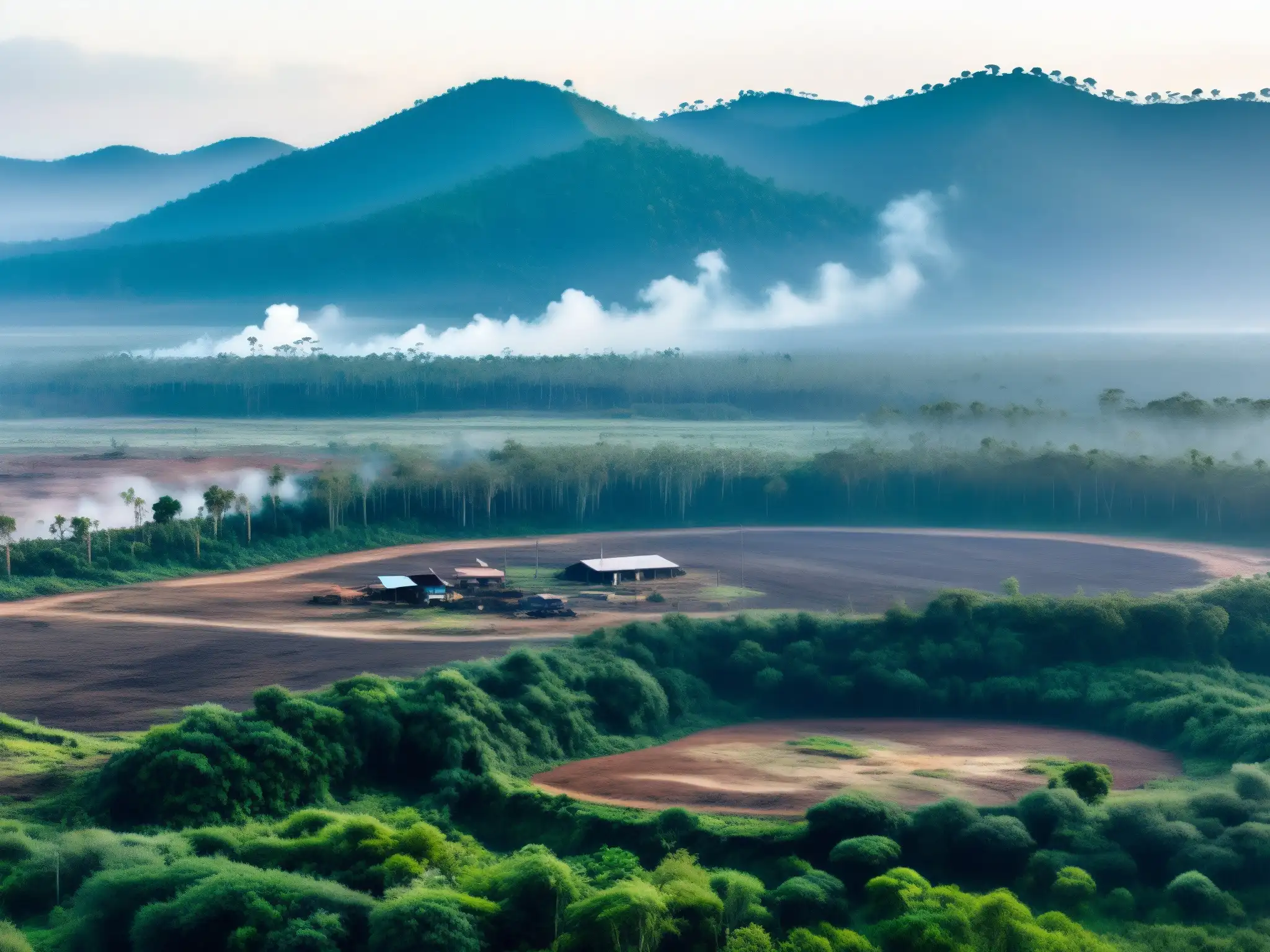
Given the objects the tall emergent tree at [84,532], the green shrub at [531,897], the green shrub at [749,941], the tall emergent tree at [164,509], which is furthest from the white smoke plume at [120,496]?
the green shrub at [749,941]

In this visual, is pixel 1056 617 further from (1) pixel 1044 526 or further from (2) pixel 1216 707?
(1) pixel 1044 526

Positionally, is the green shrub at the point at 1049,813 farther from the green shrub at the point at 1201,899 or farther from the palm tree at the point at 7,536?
the palm tree at the point at 7,536

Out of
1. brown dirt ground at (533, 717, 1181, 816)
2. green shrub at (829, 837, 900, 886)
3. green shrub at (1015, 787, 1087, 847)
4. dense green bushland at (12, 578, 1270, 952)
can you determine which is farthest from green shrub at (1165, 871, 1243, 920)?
brown dirt ground at (533, 717, 1181, 816)

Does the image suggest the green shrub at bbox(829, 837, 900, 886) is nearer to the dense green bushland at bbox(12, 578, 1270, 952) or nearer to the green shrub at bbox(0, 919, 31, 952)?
the dense green bushland at bbox(12, 578, 1270, 952)

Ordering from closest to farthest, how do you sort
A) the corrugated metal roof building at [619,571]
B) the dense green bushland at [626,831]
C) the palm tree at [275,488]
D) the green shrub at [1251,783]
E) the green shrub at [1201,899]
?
1. the dense green bushland at [626,831]
2. the green shrub at [1201,899]
3. the green shrub at [1251,783]
4. the corrugated metal roof building at [619,571]
5. the palm tree at [275,488]

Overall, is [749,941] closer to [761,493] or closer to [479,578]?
[479,578]

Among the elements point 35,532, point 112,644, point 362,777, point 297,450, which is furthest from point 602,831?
point 297,450
